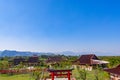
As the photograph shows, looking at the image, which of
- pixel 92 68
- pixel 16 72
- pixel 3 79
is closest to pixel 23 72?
pixel 16 72

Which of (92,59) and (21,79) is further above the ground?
(92,59)

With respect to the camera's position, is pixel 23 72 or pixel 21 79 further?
pixel 23 72

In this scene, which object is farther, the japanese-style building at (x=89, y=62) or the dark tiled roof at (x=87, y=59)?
the dark tiled roof at (x=87, y=59)

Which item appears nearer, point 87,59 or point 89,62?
point 89,62

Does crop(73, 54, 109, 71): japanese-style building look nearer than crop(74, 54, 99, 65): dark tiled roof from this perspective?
Yes

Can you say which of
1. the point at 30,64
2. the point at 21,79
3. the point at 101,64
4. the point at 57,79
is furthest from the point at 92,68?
the point at 30,64

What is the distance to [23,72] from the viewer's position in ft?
159

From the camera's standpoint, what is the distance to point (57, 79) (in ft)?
122

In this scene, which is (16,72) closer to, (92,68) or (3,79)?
(3,79)

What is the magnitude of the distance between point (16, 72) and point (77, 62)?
1888cm

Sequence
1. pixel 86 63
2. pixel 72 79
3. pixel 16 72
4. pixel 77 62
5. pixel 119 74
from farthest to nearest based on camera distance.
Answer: pixel 77 62 < pixel 86 63 < pixel 16 72 < pixel 72 79 < pixel 119 74

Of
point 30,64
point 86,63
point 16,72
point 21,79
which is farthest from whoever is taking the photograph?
point 30,64

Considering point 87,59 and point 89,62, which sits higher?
point 87,59

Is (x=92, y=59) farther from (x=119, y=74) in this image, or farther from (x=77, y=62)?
(x=119, y=74)
